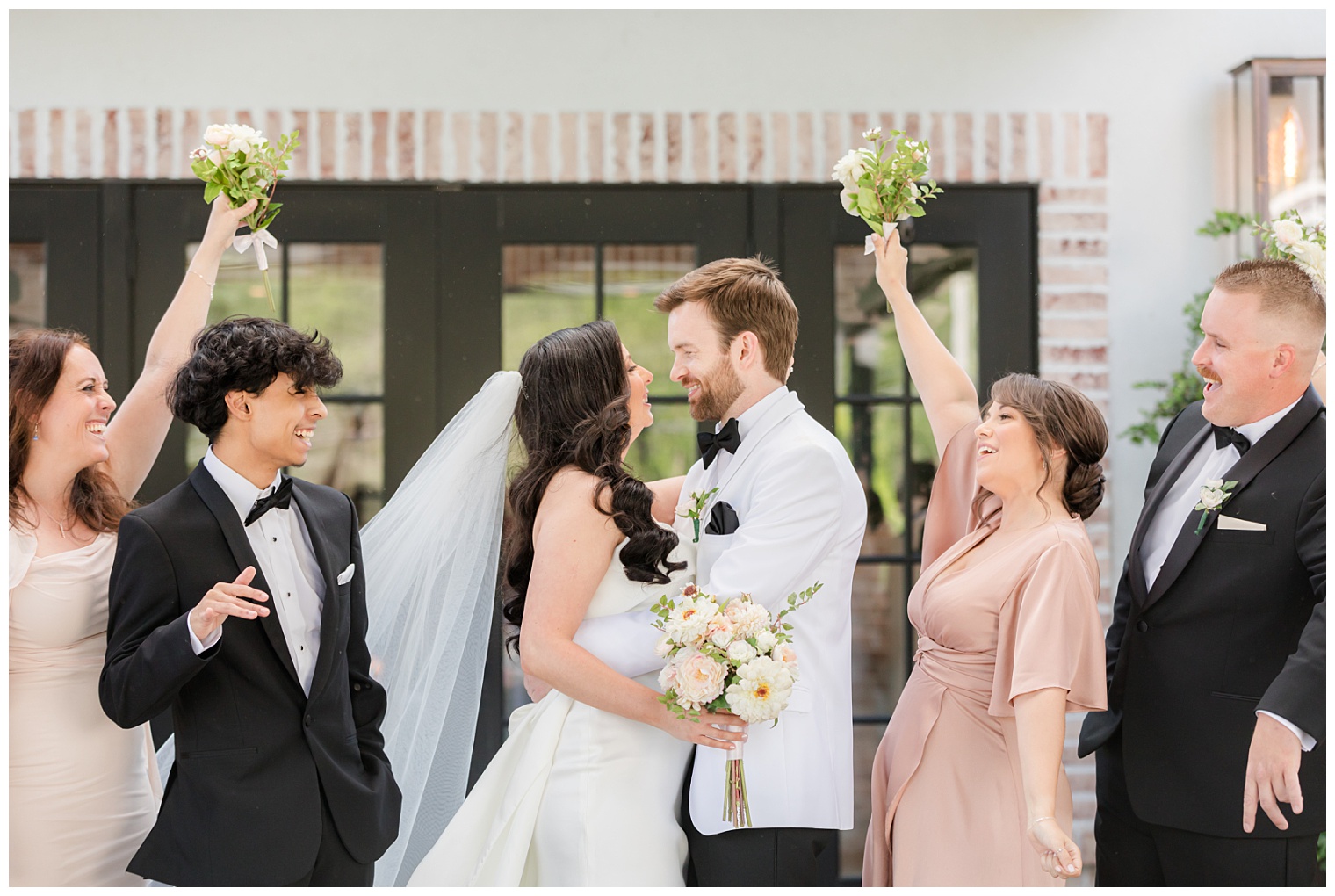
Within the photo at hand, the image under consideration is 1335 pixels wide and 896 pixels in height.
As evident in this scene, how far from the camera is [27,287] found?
365 cm

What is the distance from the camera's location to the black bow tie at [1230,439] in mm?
2471

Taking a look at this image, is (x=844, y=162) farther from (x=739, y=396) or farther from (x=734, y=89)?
(x=734, y=89)

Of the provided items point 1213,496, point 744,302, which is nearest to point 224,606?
point 744,302

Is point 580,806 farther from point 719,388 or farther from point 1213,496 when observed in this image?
point 1213,496

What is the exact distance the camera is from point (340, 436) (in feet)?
12.2

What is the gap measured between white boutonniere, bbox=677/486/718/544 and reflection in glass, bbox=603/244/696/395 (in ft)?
4.21

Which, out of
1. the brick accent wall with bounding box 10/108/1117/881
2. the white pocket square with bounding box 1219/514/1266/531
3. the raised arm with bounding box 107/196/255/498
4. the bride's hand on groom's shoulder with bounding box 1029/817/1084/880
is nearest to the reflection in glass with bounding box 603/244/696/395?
the brick accent wall with bounding box 10/108/1117/881

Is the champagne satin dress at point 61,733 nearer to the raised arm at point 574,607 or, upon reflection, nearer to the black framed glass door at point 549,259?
the raised arm at point 574,607

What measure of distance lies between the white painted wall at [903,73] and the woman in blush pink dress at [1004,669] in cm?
134

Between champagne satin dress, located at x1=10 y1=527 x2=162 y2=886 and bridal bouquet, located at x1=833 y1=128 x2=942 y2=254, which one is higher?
bridal bouquet, located at x1=833 y1=128 x2=942 y2=254

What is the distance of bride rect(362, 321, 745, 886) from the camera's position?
90.9 inches

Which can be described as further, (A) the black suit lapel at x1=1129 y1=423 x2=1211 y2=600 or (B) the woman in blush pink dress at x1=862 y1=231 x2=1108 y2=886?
(A) the black suit lapel at x1=1129 y1=423 x2=1211 y2=600

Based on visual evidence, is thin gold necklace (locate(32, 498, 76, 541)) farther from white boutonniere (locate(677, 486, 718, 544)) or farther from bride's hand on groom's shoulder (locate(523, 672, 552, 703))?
white boutonniere (locate(677, 486, 718, 544))

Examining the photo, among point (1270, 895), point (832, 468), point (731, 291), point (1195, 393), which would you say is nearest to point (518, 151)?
point (731, 291)
